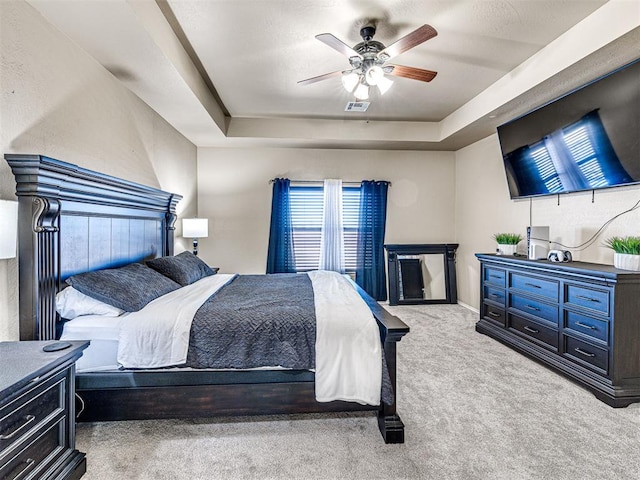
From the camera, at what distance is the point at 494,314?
374cm

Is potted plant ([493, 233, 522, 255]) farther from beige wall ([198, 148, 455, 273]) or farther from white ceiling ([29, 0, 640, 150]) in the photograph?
beige wall ([198, 148, 455, 273])

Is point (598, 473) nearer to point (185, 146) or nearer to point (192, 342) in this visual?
point (192, 342)

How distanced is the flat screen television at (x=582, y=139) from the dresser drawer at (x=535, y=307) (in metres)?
1.11

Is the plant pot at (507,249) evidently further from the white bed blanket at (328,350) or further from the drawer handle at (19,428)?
the drawer handle at (19,428)

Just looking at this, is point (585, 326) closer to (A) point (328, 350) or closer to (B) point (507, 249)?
(B) point (507, 249)

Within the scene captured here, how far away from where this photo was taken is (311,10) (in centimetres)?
231

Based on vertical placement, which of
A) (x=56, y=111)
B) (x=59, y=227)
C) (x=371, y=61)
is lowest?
(x=59, y=227)

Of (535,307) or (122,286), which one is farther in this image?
(535,307)

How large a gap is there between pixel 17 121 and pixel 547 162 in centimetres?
421

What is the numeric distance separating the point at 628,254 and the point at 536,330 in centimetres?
104

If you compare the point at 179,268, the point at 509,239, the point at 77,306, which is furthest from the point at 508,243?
the point at 77,306

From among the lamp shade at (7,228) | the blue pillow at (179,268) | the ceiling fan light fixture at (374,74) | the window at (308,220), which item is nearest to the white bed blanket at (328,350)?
the lamp shade at (7,228)

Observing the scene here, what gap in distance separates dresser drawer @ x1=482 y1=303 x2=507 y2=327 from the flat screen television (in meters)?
1.32

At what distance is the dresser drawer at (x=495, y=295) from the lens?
361 cm
